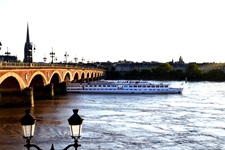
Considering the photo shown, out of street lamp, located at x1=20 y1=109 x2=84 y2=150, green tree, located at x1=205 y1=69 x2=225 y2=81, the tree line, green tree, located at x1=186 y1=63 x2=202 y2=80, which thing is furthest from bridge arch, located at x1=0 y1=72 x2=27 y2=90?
green tree, located at x1=186 y1=63 x2=202 y2=80

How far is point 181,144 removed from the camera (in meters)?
24.5

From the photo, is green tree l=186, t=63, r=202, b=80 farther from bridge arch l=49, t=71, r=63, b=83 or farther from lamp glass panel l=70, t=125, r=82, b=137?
lamp glass panel l=70, t=125, r=82, b=137

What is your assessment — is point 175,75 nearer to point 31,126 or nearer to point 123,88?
point 123,88

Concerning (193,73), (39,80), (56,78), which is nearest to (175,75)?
(193,73)

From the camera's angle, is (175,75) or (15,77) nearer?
(15,77)

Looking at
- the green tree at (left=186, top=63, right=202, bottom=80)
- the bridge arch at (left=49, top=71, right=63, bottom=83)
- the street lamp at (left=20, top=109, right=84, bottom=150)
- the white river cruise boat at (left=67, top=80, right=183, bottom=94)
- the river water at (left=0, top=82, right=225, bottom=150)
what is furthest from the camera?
the green tree at (left=186, top=63, right=202, bottom=80)

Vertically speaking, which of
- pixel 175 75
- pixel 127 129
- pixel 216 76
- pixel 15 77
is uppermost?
pixel 15 77

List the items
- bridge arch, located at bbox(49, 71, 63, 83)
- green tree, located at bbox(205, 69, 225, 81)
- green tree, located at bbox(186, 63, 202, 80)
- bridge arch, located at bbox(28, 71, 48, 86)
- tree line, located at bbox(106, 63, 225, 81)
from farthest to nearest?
green tree, located at bbox(186, 63, 202, 80) → tree line, located at bbox(106, 63, 225, 81) → green tree, located at bbox(205, 69, 225, 81) → bridge arch, located at bbox(49, 71, 63, 83) → bridge arch, located at bbox(28, 71, 48, 86)

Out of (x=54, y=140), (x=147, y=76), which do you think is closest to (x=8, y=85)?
(x=54, y=140)

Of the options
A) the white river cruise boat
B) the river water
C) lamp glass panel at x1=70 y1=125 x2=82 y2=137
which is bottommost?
the river water

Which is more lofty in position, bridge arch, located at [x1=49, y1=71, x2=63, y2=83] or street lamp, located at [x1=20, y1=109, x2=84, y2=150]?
street lamp, located at [x1=20, y1=109, x2=84, y2=150]

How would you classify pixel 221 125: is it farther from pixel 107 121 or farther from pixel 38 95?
pixel 38 95

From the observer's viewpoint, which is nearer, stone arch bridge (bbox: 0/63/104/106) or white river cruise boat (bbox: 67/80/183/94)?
stone arch bridge (bbox: 0/63/104/106)

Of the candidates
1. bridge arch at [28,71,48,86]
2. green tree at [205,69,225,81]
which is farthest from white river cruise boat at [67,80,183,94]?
green tree at [205,69,225,81]
